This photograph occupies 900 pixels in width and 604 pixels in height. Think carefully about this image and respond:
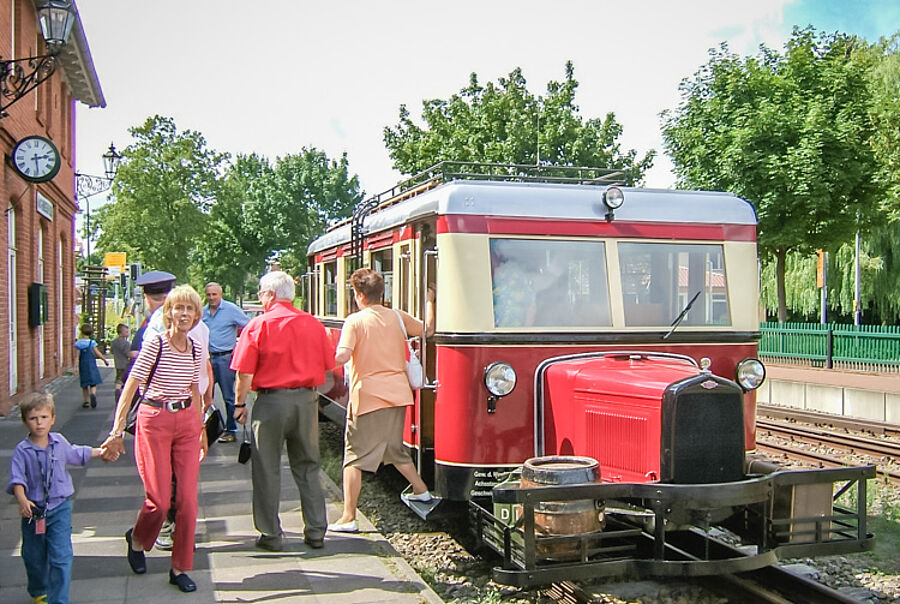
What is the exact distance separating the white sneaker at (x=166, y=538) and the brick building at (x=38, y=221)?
7164mm

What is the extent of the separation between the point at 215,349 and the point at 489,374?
A: 4779 millimetres

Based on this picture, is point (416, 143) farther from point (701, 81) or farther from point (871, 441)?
point (871, 441)

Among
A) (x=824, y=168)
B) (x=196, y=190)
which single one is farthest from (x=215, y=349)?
(x=196, y=190)

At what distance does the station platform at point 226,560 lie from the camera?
17.0 feet

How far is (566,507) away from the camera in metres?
4.93

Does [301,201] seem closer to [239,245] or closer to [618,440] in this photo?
[239,245]

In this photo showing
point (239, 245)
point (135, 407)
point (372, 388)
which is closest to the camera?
point (135, 407)

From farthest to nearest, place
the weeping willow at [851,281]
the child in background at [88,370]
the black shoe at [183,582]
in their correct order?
1. the weeping willow at [851,281]
2. the child in background at [88,370]
3. the black shoe at [183,582]

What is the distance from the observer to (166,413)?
515cm

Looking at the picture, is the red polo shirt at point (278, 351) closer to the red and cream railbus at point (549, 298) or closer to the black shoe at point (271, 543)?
the red and cream railbus at point (549, 298)

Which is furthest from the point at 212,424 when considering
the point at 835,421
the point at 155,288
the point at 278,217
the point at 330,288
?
the point at 278,217

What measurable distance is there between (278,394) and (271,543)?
1067 millimetres

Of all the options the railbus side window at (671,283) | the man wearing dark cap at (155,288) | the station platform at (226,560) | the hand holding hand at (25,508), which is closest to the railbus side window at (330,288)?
the station platform at (226,560)

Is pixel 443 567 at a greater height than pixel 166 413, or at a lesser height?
lesser
